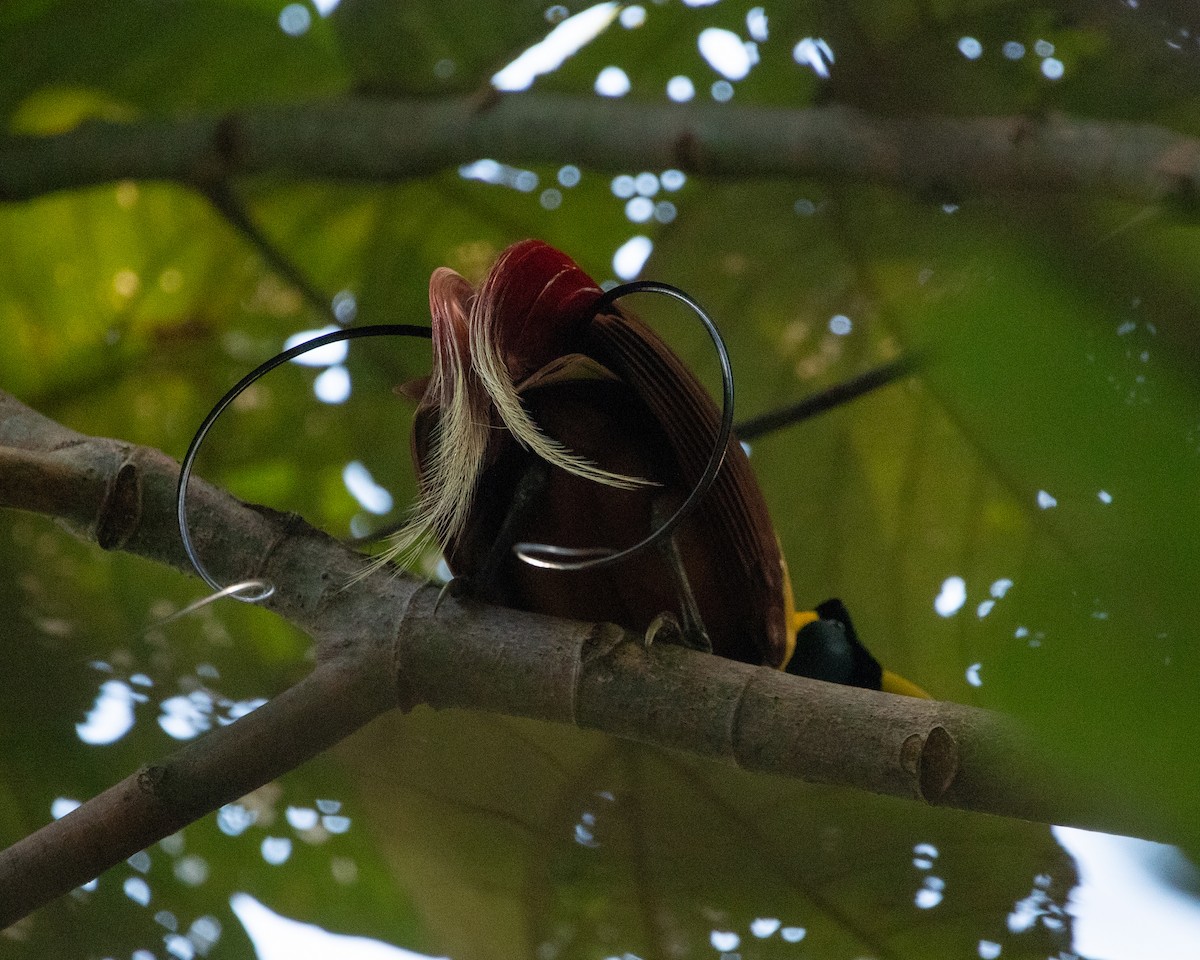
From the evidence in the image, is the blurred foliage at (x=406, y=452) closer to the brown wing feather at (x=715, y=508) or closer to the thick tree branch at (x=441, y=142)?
the thick tree branch at (x=441, y=142)

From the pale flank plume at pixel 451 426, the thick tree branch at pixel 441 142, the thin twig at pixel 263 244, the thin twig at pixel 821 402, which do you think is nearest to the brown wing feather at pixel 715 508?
the pale flank plume at pixel 451 426

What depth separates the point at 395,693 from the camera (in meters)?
1.05

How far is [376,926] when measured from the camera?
1543 mm

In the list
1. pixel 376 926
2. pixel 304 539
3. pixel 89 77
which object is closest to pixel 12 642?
pixel 376 926

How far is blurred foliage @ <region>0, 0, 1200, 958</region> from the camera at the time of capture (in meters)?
1.39

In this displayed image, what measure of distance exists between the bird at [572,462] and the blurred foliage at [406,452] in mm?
246

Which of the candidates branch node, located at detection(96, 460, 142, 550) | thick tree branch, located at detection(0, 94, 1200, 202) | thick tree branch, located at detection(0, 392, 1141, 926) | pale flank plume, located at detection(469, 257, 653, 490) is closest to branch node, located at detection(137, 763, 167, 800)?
thick tree branch, located at detection(0, 392, 1141, 926)

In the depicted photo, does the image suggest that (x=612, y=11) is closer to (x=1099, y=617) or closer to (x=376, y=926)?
(x=376, y=926)

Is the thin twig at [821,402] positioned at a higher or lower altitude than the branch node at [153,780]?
higher

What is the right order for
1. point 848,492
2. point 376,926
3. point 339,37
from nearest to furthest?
1. point 376,926
2. point 848,492
3. point 339,37

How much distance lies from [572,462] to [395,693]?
253 millimetres

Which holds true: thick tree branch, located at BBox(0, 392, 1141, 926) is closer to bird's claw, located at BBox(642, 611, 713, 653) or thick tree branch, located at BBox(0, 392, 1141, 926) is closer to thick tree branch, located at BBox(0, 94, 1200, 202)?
bird's claw, located at BBox(642, 611, 713, 653)

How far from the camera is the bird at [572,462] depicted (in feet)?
3.45

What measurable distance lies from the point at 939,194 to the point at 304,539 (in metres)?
0.66
